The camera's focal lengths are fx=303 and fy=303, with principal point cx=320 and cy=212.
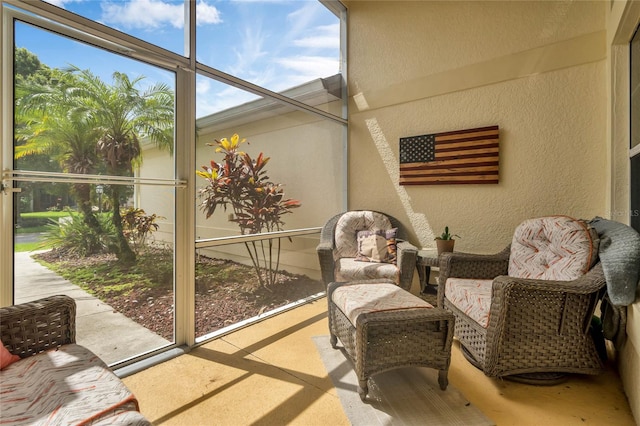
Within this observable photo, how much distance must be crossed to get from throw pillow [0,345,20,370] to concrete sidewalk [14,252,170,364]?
0.65m

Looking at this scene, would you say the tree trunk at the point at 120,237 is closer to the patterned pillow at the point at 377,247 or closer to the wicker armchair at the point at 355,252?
the wicker armchair at the point at 355,252

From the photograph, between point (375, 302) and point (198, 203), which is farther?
point (198, 203)

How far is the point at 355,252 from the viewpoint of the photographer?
3.51 m

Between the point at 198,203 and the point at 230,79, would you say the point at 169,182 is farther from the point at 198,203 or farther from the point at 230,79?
the point at 230,79

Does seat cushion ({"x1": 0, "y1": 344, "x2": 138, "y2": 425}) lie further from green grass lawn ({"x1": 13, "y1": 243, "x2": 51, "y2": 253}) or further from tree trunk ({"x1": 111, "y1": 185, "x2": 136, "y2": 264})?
tree trunk ({"x1": 111, "y1": 185, "x2": 136, "y2": 264})

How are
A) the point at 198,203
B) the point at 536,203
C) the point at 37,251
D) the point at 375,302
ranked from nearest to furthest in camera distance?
1. the point at 37,251
2. the point at 375,302
3. the point at 198,203
4. the point at 536,203

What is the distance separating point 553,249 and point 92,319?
330cm

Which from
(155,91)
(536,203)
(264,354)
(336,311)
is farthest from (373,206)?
(155,91)

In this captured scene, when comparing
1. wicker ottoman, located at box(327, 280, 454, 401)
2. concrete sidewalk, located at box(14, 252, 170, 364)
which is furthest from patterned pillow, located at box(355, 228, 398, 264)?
concrete sidewalk, located at box(14, 252, 170, 364)

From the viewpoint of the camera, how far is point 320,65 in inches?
152

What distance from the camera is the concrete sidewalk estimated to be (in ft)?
5.78

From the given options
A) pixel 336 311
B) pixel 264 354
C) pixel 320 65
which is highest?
pixel 320 65

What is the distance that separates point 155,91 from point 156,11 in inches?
22.0

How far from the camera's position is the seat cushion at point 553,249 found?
2.02 m
